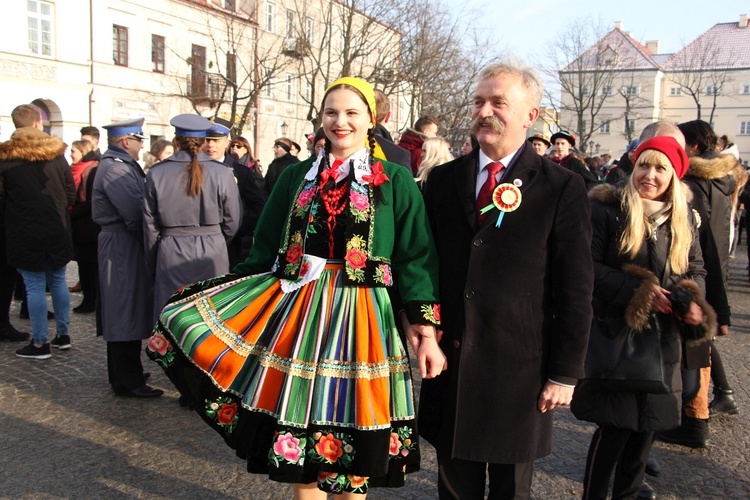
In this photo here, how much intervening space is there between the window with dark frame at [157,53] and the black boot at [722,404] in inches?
1075

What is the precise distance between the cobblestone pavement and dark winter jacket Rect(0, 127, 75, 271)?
1100 mm

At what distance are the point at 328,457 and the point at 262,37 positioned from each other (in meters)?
29.5

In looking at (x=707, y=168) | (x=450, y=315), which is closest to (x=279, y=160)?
(x=707, y=168)

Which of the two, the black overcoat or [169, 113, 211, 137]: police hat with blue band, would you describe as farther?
[169, 113, 211, 137]: police hat with blue band

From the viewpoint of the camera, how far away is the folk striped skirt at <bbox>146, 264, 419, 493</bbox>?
2414 millimetres

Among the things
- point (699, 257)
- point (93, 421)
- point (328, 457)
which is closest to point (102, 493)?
point (93, 421)

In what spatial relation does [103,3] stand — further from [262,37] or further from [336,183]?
[336,183]

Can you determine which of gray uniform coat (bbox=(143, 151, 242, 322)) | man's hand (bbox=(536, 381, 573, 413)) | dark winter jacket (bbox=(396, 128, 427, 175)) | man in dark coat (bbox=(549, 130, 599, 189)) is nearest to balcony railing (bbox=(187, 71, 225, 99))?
man in dark coat (bbox=(549, 130, 599, 189))

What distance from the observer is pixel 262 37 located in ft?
97.1

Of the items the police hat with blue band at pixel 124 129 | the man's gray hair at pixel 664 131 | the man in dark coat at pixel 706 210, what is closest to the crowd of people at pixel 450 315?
the man's gray hair at pixel 664 131

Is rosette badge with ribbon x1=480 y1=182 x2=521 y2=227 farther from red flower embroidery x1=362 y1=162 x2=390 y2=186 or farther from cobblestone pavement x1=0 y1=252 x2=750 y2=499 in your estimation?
cobblestone pavement x1=0 y1=252 x2=750 y2=499

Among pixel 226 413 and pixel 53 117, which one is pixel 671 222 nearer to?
pixel 226 413

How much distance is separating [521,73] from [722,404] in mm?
3595

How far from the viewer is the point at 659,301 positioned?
3033mm
